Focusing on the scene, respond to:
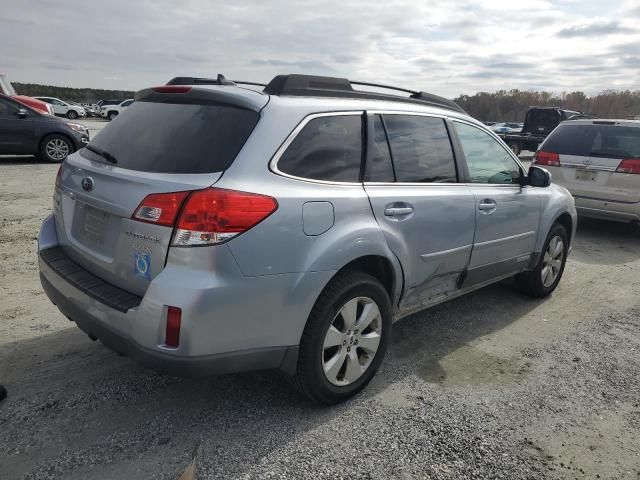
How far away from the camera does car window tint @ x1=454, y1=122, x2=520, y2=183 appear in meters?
3.91

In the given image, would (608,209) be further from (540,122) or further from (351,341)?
(540,122)

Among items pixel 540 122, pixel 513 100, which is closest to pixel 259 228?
pixel 540 122

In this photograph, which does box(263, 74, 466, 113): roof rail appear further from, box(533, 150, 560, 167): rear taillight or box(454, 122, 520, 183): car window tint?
box(533, 150, 560, 167): rear taillight

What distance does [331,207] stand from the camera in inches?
107

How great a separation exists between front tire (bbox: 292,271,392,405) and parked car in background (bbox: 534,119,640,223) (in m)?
5.59

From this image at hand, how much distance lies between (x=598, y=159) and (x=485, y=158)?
422 centimetres

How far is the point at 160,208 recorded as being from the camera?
238 centimetres

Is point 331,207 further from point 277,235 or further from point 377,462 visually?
point 377,462

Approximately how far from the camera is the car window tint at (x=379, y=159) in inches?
121

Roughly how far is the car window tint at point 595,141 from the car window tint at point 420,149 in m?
4.85

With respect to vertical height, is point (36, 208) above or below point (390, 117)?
below

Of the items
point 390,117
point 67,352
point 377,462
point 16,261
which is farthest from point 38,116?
point 377,462

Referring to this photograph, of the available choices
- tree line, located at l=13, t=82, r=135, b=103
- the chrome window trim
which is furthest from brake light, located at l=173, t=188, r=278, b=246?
tree line, located at l=13, t=82, r=135, b=103

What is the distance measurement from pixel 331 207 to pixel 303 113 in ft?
1.74
